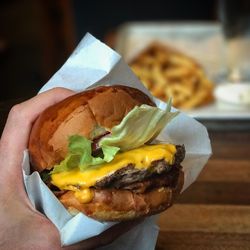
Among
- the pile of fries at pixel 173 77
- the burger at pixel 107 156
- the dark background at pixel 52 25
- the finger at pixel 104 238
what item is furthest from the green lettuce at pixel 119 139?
the dark background at pixel 52 25

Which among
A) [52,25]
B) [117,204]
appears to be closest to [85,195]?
[117,204]

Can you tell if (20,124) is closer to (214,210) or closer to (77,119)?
(77,119)

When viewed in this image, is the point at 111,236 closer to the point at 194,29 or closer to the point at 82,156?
the point at 82,156

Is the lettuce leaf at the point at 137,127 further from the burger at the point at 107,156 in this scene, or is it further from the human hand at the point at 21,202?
the human hand at the point at 21,202

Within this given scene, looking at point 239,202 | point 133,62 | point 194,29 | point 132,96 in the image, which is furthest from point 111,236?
point 194,29

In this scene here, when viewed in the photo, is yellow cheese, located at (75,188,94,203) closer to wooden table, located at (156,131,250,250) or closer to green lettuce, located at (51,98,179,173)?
green lettuce, located at (51,98,179,173)

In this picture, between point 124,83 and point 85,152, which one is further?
point 124,83

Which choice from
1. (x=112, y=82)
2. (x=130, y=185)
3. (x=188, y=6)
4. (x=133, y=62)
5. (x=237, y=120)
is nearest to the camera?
(x=130, y=185)
